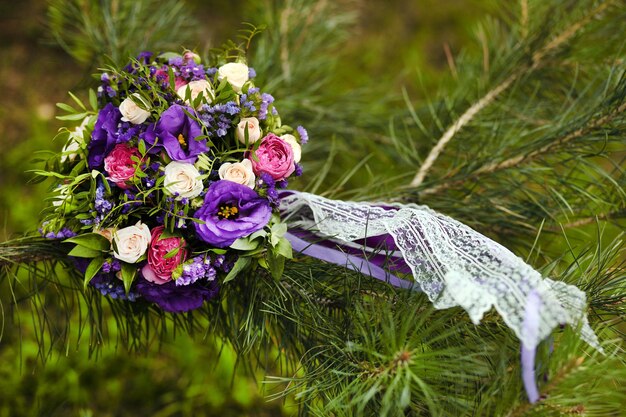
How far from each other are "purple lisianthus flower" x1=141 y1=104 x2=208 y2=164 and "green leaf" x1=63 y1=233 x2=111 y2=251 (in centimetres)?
13

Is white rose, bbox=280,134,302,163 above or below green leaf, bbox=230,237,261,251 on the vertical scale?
above

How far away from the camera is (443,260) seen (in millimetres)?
612

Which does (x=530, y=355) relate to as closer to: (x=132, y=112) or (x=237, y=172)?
(x=237, y=172)

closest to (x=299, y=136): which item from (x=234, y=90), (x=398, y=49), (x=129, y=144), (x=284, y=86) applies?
(x=234, y=90)

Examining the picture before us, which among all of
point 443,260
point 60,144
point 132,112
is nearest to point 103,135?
point 132,112

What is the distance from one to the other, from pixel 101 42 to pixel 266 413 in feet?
2.90

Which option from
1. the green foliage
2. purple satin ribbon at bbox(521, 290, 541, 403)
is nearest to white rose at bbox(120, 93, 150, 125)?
the green foliage

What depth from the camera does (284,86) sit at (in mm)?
1151

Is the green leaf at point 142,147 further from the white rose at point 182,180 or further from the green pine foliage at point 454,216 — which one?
the green pine foliage at point 454,216

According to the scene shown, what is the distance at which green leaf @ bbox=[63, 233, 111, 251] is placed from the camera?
25.6 inches

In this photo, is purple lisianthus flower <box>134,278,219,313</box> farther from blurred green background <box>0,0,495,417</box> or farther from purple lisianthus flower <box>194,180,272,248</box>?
blurred green background <box>0,0,495,417</box>

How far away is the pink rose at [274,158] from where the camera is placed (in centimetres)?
68

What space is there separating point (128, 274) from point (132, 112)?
196 mm

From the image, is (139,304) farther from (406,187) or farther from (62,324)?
(62,324)
